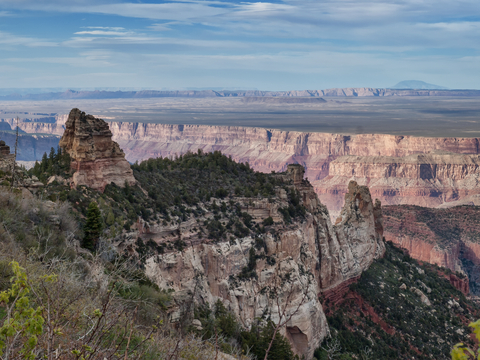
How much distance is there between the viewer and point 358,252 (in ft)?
170

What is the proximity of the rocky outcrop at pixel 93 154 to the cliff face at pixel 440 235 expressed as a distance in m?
70.3

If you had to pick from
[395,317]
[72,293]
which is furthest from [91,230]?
[395,317]

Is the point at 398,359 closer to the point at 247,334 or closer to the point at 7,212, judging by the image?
the point at 247,334

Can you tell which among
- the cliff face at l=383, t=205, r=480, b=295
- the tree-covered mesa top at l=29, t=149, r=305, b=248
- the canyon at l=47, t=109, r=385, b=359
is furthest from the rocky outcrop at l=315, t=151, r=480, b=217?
the canyon at l=47, t=109, r=385, b=359

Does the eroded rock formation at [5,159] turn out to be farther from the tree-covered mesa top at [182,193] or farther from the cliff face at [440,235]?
the cliff face at [440,235]

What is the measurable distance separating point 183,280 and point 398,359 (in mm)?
19279

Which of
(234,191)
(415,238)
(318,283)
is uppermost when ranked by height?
(234,191)

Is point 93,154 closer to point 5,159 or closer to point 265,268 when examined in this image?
point 5,159

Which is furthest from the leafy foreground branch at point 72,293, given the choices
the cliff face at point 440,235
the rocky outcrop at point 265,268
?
the cliff face at point 440,235

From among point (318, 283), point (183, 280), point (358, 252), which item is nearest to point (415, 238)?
point (358, 252)

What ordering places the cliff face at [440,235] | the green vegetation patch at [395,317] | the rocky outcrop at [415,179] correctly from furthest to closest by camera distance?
the rocky outcrop at [415,179]
the cliff face at [440,235]
the green vegetation patch at [395,317]

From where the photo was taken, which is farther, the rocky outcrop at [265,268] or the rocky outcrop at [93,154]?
the rocky outcrop at [93,154]

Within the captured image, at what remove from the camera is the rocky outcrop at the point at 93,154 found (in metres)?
33.6

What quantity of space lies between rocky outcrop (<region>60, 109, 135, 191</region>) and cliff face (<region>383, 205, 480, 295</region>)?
70.3 m
